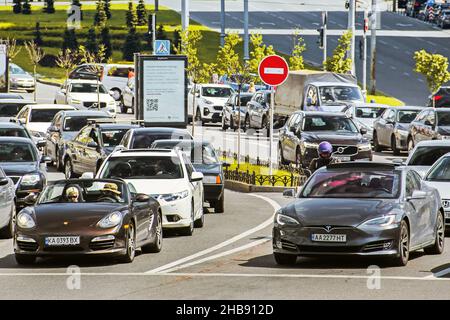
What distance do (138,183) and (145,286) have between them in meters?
7.41

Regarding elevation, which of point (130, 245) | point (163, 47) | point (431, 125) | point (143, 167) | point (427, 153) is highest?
point (163, 47)

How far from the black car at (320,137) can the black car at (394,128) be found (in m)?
6.64

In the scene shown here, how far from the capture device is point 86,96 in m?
63.5

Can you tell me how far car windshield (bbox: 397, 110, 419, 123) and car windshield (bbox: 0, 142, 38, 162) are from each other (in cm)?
2083

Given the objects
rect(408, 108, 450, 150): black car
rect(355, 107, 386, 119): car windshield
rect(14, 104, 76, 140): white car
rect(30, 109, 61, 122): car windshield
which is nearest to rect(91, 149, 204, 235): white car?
rect(408, 108, 450, 150): black car

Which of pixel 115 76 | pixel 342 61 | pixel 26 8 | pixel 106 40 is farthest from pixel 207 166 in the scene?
pixel 26 8

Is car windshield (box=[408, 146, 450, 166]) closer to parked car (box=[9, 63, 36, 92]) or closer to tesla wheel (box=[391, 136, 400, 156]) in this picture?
tesla wheel (box=[391, 136, 400, 156])

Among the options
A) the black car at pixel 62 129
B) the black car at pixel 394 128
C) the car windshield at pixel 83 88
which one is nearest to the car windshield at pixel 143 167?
the black car at pixel 62 129

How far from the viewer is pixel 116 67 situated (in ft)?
260

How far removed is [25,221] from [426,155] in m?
12.4

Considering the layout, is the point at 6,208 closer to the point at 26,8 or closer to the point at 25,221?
the point at 25,221

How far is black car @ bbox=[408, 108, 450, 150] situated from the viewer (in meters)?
44.0
